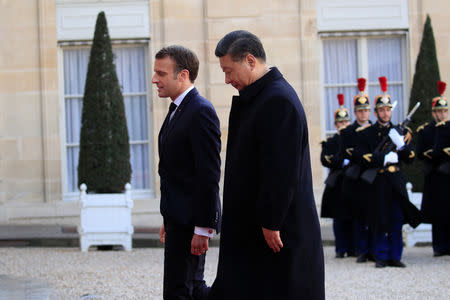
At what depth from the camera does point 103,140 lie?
12906 millimetres

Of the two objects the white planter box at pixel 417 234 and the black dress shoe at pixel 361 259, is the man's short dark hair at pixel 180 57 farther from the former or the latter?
the white planter box at pixel 417 234

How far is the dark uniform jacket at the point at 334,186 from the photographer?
11102mm

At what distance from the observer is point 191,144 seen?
494 cm

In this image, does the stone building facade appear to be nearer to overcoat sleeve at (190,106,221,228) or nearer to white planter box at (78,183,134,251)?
white planter box at (78,183,134,251)

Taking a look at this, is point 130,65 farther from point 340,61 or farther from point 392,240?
point 392,240

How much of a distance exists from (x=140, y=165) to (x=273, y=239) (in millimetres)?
11315

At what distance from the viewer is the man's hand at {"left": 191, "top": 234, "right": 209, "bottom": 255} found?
15.7ft

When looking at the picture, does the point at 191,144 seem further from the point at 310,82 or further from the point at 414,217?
the point at 310,82

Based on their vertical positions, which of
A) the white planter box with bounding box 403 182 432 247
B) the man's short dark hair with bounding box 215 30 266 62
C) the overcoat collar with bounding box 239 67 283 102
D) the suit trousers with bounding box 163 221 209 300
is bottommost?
the white planter box with bounding box 403 182 432 247

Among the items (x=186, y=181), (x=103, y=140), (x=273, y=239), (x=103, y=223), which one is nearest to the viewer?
(x=273, y=239)

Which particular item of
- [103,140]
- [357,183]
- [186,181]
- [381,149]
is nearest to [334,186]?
[357,183]

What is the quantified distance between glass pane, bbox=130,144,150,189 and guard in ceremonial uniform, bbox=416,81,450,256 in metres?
5.49

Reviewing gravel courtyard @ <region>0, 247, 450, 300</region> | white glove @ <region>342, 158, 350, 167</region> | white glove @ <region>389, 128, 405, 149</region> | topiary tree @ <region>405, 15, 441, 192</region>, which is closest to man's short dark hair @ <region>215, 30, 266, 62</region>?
gravel courtyard @ <region>0, 247, 450, 300</region>

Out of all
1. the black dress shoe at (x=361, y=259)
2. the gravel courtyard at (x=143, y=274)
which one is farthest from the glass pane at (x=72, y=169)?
Answer: the black dress shoe at (x=361, y=259)
